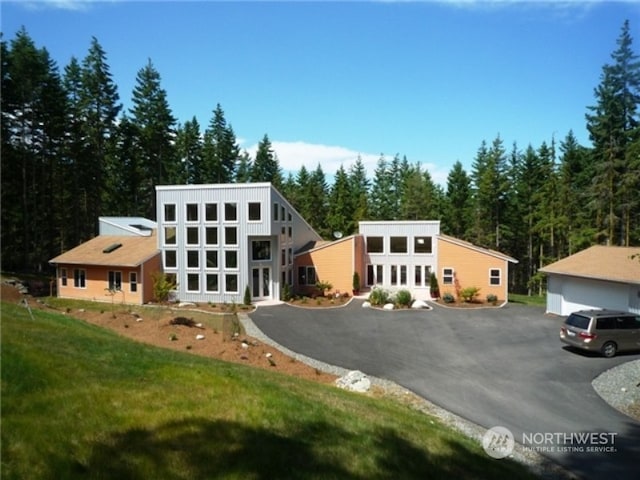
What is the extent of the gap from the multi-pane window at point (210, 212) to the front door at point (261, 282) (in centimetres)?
433

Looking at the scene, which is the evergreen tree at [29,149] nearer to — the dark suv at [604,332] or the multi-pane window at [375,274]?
the multi-pane window at [375,274]

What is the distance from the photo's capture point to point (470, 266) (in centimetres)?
2931

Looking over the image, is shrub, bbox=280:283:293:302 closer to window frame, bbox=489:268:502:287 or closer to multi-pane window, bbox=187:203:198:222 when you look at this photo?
multi-pane window, bbox=187:203:198:222

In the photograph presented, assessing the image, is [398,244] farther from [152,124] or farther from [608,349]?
[152,124]

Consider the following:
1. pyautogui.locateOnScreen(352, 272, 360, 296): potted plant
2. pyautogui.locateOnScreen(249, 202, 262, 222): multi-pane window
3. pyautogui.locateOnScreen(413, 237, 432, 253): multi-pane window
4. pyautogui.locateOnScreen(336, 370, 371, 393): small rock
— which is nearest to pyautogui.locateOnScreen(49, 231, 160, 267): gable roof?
pyautogui.locateOnScreen(249, 202, 262, 222): multi-pane window

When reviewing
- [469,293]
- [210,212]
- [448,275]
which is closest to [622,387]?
[469,293]

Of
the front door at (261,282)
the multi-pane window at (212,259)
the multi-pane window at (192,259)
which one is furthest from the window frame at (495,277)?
the multi-pane window at (192,259)

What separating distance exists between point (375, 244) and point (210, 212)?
40.2 feet

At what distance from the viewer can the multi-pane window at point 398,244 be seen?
103ft

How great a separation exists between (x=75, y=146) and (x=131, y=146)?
596 cm

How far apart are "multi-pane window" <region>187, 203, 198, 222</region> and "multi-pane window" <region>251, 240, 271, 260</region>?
14.3 feet

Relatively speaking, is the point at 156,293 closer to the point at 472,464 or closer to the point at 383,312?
the point at 383,312

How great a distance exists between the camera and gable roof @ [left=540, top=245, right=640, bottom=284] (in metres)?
20.3

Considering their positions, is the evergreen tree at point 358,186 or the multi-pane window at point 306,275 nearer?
the multi-pane window at point 306,275
